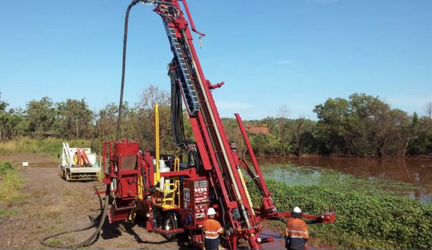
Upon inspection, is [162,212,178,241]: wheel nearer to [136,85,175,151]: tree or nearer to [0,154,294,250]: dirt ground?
[0,154,294,250]: dirt ground

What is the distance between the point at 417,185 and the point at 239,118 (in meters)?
18.8

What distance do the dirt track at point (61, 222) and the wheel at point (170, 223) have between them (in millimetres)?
190

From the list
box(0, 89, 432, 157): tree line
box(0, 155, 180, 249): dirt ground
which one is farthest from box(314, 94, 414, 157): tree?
box(0, 155, 180, 249): dirt ground

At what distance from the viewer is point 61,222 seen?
11.5 m

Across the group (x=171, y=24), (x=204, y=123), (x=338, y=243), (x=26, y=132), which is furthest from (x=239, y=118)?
(x=26, y=132)

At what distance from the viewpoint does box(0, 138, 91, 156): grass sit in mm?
36438

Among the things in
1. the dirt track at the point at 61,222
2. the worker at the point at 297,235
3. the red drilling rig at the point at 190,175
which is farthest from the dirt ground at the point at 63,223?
the worker at the point at 297,235

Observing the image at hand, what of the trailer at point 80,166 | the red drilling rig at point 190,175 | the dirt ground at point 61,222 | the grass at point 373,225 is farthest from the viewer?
the trailer at point 80,166

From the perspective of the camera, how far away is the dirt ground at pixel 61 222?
30.5 feet

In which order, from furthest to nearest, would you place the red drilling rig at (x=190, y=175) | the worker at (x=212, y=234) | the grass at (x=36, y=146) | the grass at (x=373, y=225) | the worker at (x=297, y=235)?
the grass at (x=36, y=146)
the grass at (x=373, y=225)
the red drilling rig at (x=190, y=175)
the worker at (x=212, y=234)
the worker at (x=297, y=235)

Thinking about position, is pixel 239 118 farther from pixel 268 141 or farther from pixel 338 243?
pixel 268 141

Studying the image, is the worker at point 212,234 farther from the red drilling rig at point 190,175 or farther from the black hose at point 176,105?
the black hose at point 176,105

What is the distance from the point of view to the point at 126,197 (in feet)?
29.3

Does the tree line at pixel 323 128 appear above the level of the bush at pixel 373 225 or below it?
above
